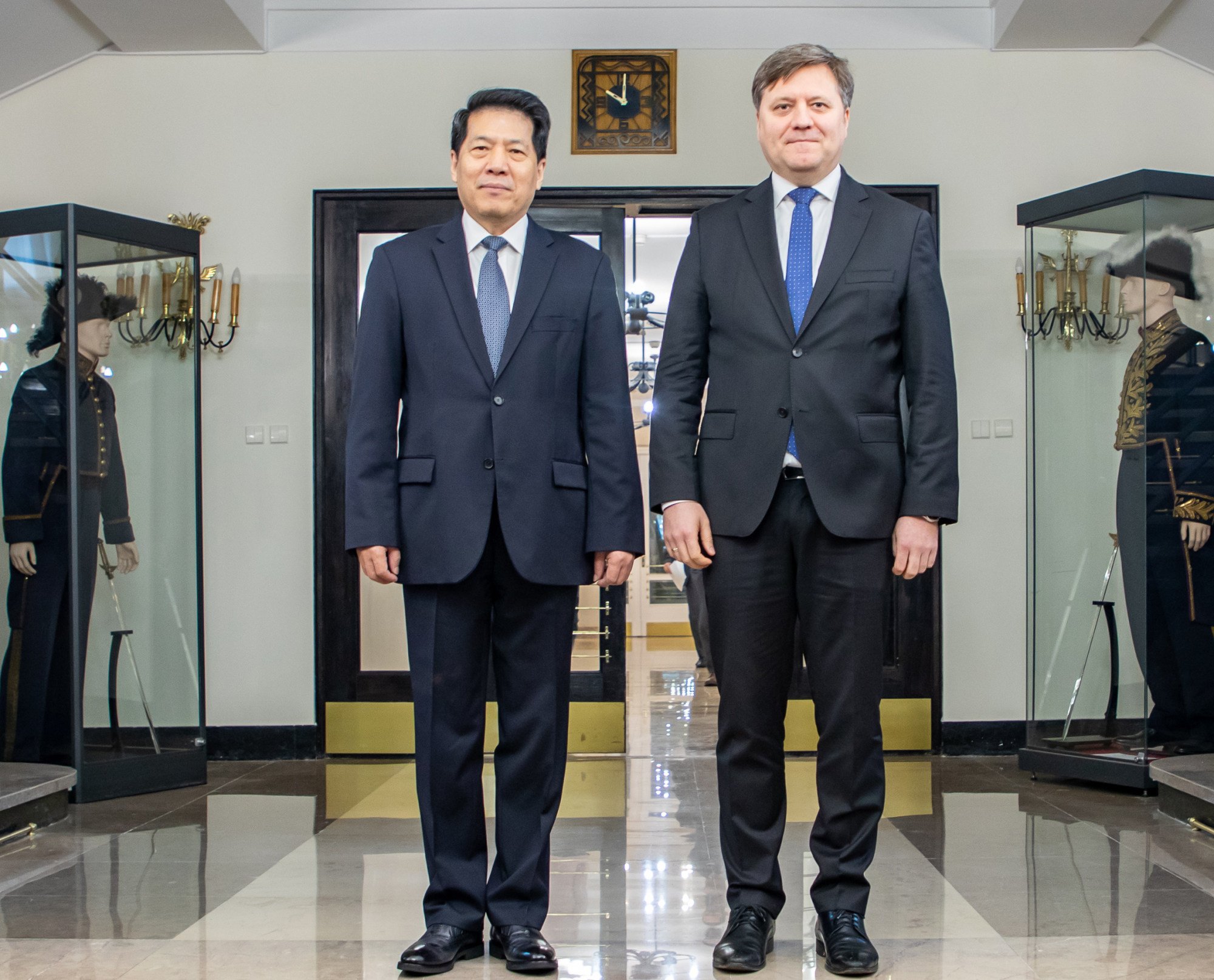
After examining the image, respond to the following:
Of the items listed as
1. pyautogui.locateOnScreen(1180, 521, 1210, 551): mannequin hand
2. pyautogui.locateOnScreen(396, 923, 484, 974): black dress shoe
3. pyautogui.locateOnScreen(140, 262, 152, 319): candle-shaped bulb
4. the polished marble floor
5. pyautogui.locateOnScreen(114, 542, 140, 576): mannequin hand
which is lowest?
the polished marble floor

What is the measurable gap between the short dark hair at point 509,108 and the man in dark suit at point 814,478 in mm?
394

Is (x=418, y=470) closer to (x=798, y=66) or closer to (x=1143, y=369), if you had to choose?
(x=798, y=66)

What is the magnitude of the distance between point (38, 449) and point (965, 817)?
3.05 meters

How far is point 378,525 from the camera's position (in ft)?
6.81

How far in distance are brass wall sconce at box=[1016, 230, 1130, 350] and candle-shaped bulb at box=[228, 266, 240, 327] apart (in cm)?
286

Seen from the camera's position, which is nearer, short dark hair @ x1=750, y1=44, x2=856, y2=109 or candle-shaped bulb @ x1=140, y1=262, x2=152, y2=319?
short dark hair @ x1=750, y1=44, x2=856, y2=109

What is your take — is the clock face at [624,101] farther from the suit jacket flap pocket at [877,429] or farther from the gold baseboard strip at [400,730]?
the suit jacket flap pocket at [877,429]

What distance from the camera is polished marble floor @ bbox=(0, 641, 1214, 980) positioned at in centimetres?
219

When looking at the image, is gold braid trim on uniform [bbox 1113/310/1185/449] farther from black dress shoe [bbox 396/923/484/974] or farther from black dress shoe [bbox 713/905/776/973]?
black dress shoe [bbox 396/923/484/974]

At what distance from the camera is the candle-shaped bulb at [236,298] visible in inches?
176

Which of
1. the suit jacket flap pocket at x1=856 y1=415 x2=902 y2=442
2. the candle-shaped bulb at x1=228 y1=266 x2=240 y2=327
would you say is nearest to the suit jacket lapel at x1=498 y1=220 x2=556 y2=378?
the suit jacket flap pocket at x1=856 y1=415 x2=902 y2=442

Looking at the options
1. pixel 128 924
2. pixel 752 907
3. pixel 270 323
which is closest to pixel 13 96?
pixel 270 323

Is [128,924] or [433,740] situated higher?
[433,740]

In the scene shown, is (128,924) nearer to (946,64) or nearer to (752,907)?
(752,907)
